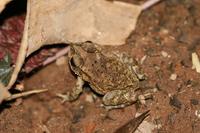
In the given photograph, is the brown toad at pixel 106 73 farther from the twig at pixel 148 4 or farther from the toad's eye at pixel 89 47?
the twig at pixel 148 4

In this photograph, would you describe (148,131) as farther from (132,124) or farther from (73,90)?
(73,90)

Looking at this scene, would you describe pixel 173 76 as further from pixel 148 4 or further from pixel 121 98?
pixel 148 4

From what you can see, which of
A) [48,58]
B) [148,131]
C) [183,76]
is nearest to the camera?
[148,131]

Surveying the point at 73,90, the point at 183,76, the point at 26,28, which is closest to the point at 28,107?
the point at 73,90

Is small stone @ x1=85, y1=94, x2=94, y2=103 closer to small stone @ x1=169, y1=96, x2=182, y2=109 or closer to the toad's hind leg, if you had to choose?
the toad's hind leg

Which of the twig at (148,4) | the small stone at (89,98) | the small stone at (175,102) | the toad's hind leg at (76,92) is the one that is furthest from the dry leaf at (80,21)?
the small stone at (175,102)

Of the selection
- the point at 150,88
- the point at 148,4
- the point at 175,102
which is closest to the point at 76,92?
the point at 150,88
